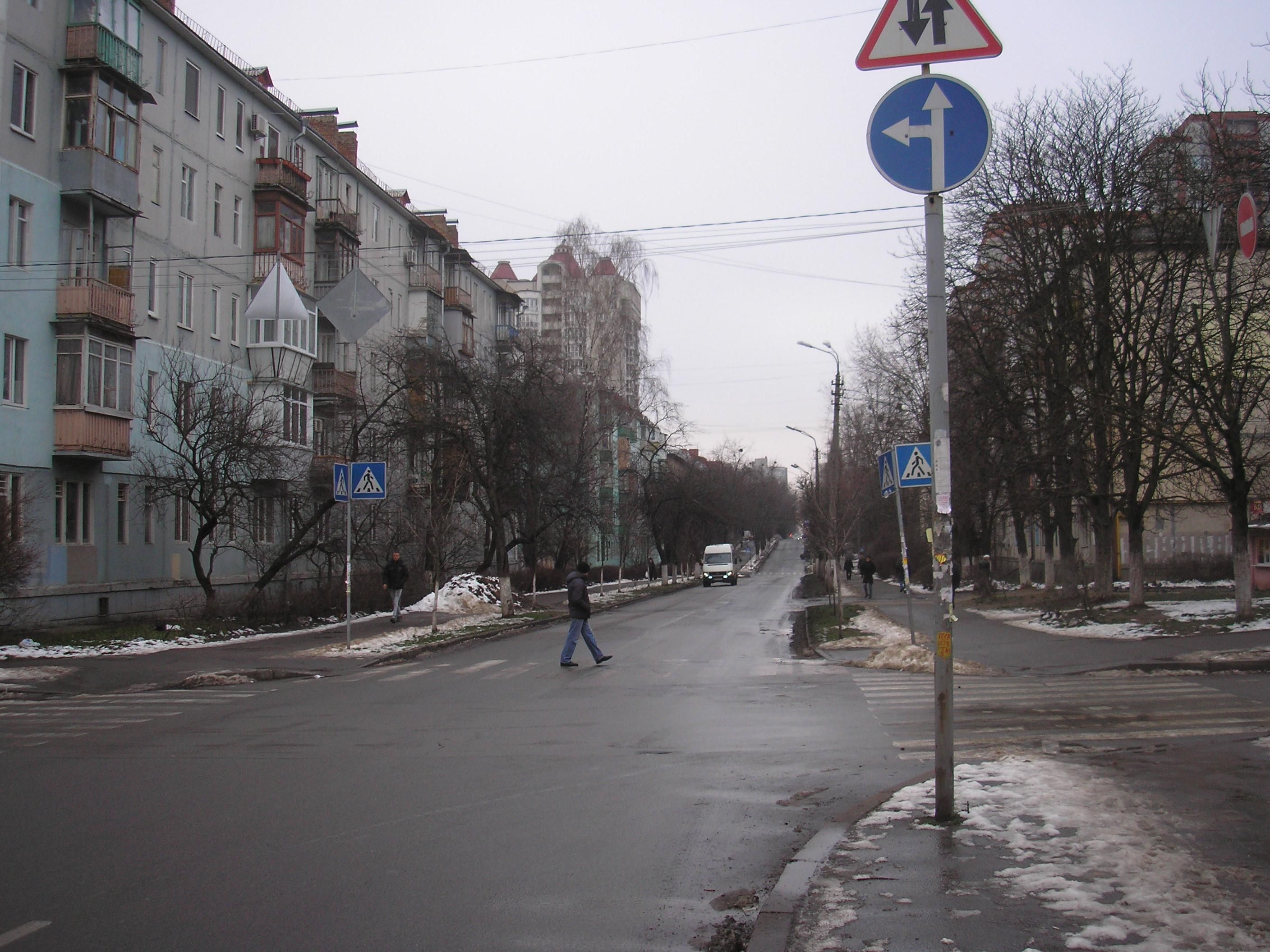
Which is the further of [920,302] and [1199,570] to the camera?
[1199,570]

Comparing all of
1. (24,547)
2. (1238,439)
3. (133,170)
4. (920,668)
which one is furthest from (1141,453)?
(133,170)

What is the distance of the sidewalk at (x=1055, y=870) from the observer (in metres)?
4.69

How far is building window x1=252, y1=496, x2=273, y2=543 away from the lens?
97.0ft

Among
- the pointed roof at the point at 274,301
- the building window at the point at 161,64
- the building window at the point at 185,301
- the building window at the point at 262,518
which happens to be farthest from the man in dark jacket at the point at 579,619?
the building window at the point at 161,64

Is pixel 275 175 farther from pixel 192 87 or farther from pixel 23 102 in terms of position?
pixel 23 102

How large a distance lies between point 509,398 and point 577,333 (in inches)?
736

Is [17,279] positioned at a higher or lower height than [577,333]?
lower

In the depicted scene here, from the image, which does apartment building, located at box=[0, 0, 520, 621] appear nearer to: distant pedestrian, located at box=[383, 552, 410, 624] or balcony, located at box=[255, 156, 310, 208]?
balcony, located at box=[255, 156, 310, 208]

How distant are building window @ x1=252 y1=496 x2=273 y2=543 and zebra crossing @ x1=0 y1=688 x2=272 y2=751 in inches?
522

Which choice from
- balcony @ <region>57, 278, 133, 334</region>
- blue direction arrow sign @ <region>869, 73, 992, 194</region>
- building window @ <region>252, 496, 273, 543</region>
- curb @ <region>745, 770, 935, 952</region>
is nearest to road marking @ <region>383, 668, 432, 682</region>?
curb @ <region>745, 770, 935, 952</region>

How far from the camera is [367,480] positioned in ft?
69.1

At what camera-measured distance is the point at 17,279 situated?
26.1 meters

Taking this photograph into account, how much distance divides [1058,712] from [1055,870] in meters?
7.06

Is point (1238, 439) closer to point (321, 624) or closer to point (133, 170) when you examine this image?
point (321, 624)
